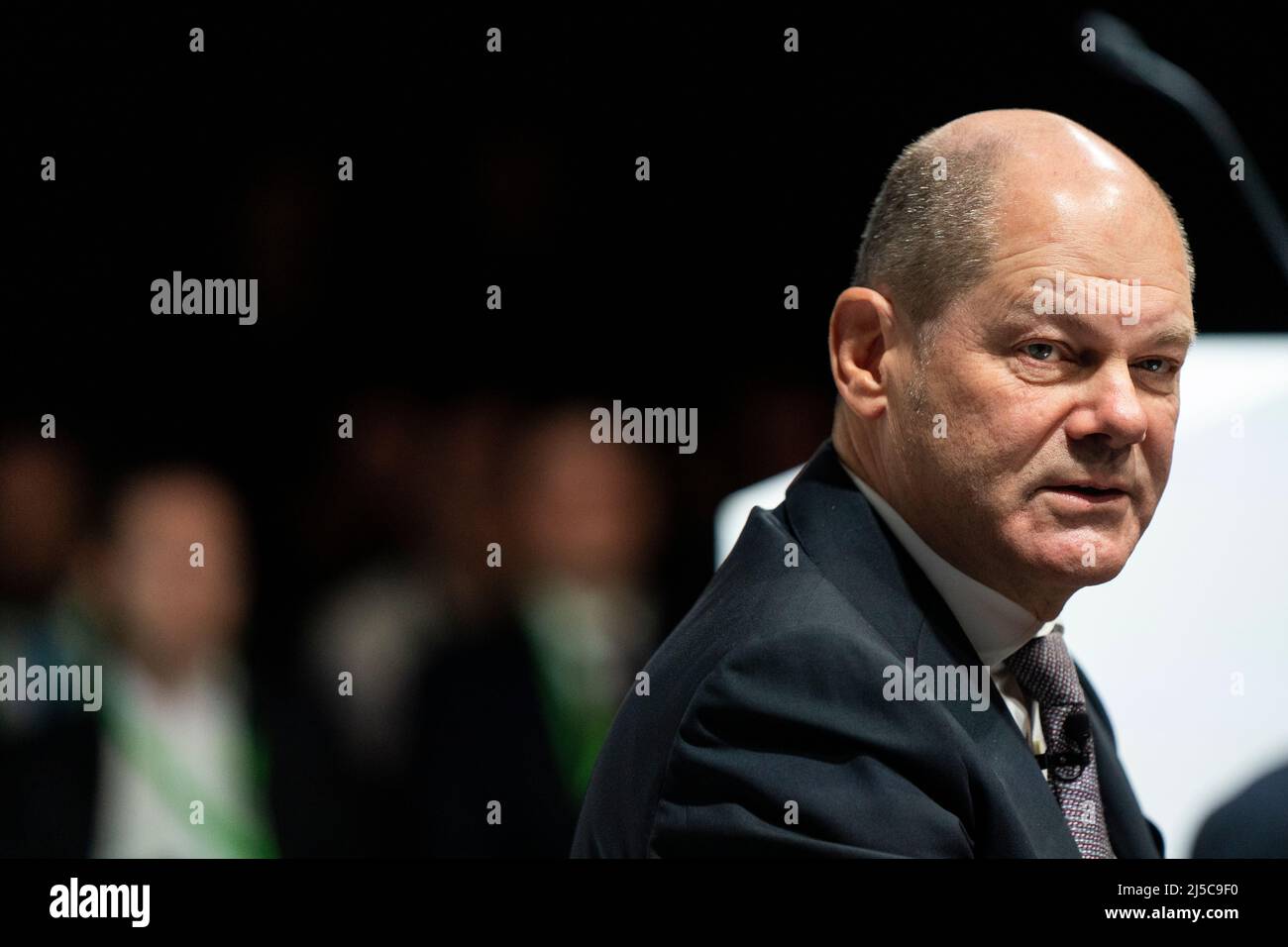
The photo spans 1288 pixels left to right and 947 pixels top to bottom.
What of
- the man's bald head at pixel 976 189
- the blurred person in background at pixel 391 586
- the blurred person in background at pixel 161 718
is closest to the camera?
the man's bald head at pixel 976 189

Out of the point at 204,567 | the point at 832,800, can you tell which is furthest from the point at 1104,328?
the point at 204,567

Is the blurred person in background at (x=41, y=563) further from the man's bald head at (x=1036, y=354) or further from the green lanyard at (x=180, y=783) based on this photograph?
the man's bald head at (x=1036, y=354)

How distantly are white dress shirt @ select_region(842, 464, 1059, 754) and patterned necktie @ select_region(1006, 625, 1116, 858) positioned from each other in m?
0.02

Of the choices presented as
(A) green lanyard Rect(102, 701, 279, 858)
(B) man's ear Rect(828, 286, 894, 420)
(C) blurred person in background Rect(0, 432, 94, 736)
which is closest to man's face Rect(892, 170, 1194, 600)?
(B) man's ear Rect(828, 286, 894, 420)

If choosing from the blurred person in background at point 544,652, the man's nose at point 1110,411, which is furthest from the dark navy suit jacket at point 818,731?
the blurred person in background at point 544,652

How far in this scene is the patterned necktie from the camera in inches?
71.7

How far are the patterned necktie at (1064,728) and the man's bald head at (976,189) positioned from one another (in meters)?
0.43

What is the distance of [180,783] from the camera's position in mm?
3064

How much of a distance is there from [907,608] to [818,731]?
0.25 metres

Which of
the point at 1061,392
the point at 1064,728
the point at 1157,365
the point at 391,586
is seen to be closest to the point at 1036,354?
the point at 1061,392

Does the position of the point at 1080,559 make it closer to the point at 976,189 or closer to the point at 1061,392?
the point at 1061,392

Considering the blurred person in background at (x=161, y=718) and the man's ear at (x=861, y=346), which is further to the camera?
the blurred person in background at (x=161, y=718)

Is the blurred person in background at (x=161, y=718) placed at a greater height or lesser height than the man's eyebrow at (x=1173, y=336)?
lesser

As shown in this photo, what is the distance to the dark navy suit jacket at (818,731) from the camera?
1498 millimetres
